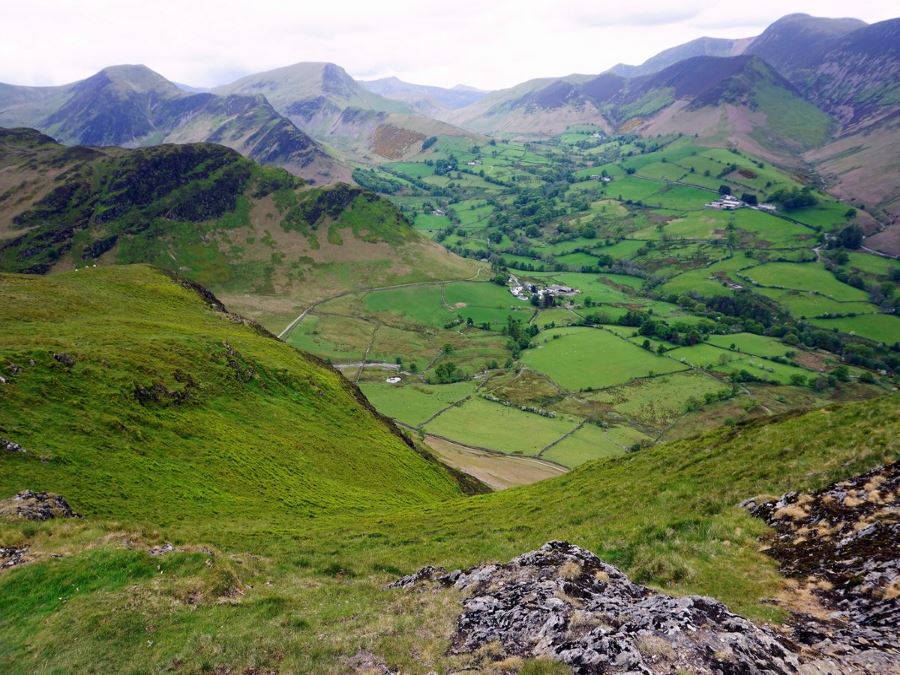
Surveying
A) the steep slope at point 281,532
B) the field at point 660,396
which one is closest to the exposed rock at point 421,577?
the steep slope at point 281,532

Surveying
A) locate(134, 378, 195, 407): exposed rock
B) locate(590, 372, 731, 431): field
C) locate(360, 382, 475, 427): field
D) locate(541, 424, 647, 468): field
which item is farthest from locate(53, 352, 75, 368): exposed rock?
locate(590, 372, 731, 431): field

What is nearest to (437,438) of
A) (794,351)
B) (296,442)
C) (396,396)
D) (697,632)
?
(396,396)

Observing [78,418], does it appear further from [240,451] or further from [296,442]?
[296,442]

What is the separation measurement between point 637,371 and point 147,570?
17623 cm

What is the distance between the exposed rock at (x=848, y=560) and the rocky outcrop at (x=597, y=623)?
274 centimetres

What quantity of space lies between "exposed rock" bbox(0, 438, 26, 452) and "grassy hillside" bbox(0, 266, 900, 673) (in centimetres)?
73

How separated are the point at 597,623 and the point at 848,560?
13.4 m

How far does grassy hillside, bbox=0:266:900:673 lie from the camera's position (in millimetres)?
22797

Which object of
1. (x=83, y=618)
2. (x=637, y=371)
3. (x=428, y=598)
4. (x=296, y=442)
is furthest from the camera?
(x=637, y=371)

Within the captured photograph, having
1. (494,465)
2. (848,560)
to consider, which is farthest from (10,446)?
(494,465)

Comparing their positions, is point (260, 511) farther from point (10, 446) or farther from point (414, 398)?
point (414, 398)

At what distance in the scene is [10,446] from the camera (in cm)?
3966

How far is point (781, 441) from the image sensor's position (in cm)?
4125

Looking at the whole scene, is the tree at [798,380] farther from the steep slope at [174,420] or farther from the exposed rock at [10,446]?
the exposed rock at [10,446]
